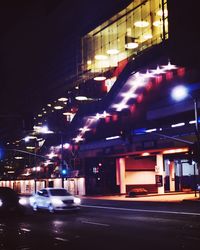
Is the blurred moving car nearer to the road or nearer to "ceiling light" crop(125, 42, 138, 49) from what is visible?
the road

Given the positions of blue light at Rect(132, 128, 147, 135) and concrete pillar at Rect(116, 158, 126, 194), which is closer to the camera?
blue light at Rect(132, 128, 147, 135)

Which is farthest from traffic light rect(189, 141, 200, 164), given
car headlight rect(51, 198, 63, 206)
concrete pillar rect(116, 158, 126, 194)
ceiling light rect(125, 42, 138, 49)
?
ceiling light rect(125, 42, 138, 49)

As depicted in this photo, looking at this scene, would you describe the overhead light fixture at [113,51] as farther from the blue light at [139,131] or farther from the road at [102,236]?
the road at [102,236]

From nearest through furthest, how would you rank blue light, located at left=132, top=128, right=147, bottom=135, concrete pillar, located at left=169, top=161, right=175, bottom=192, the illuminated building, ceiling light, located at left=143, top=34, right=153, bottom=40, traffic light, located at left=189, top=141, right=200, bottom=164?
1. traffic light, located at left=189, top=141, right=200, bottom=164
2. the illuminated building
3. blue light, located at left=132, top=128, right=147, bottom=135
4. ceiling light, located at left=143, top=34, right=153, bottom=40
5. concrete pillar, located at left=169, top=161, right=175, bottom=192

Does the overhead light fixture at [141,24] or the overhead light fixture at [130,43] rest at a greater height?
the overhead light fixture at [141,24]

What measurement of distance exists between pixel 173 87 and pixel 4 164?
80311 millimetres

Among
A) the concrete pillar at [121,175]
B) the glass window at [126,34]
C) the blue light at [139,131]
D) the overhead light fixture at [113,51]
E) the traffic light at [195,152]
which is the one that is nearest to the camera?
the traffic light at [195,152]

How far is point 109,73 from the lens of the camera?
64.1 m

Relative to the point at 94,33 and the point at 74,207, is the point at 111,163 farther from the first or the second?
the point at 74,207

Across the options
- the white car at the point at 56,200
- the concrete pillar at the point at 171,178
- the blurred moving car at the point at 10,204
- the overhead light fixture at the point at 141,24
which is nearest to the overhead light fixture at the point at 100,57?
the overhead light fixture at the point at 141,24

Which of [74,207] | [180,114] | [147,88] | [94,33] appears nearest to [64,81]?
[94,33]

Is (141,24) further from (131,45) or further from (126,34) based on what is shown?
(126,34)

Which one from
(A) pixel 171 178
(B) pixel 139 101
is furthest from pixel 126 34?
(A) pixel 171 178

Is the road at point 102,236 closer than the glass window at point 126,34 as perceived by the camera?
Yes
